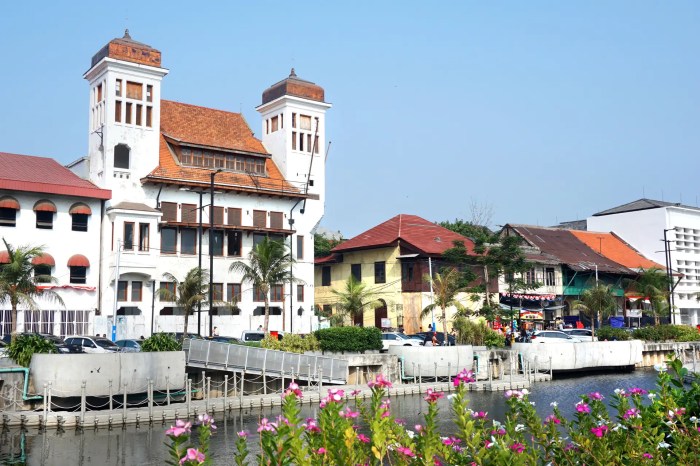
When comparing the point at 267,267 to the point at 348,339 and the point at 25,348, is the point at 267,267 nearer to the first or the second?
the point at 348,339

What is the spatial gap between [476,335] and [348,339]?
1042 cm

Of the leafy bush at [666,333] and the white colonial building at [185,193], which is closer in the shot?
the white colonial building at [185,193]

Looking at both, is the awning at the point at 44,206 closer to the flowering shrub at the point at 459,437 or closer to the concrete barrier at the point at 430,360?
the concrete barrier at the point at 430,360

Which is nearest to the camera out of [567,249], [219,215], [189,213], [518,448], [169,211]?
[518,448]

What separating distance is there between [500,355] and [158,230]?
950 inches

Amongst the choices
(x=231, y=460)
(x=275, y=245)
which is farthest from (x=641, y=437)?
(x=275, y=245)

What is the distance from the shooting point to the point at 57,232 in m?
49.1

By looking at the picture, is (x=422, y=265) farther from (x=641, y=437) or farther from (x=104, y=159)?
A: (x=641, y=437)

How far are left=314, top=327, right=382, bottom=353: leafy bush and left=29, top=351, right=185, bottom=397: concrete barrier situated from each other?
11.5m

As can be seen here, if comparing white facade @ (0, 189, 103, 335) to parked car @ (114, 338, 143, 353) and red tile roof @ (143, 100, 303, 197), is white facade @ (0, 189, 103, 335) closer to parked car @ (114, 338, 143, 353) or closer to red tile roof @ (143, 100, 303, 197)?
red tile roof @ (143, 100, 303, 197)

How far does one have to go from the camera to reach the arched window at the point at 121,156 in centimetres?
5206

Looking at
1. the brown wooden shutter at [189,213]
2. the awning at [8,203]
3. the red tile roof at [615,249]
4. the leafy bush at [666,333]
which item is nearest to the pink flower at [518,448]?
the awning at [8,203]

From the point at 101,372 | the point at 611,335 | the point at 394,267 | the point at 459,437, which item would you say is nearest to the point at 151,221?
the point at 394,267

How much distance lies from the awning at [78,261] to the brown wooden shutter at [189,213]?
7498 millimetres
